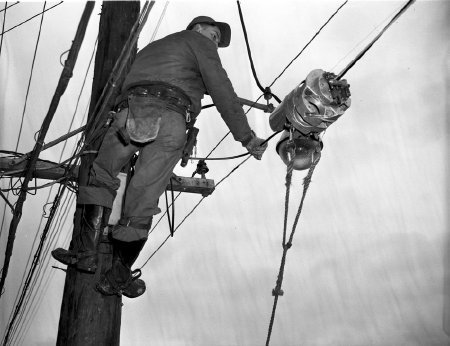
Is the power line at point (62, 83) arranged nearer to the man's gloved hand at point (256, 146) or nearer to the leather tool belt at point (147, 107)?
the leather tool belt at point (147, 107)

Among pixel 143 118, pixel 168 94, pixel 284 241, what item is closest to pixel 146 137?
pixel 143 118

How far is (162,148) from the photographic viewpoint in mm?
3439

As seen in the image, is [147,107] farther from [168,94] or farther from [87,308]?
[87,308]

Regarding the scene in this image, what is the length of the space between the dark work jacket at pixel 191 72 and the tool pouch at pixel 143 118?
0.17m

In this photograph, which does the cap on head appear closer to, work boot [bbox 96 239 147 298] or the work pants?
the work pants

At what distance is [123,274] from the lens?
11.8 ft

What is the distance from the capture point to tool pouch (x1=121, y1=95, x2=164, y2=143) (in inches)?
131

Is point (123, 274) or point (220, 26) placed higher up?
point (220, 26)

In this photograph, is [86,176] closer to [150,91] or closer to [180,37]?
[150,91]

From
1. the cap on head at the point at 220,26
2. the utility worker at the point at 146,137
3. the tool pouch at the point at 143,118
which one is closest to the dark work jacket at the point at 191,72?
the utility worker at the point at 146,137

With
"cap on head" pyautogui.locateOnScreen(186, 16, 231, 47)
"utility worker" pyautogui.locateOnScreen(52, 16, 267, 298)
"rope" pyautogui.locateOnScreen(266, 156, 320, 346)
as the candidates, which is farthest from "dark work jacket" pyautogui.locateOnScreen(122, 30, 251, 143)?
"rope" pyautogui.locateOnScreen(266, 156, 320, 346)

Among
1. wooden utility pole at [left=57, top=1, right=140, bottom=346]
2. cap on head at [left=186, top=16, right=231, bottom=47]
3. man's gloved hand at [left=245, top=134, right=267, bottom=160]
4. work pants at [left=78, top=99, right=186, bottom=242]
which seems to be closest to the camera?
work pants at [left=78, top=99, right=186, bottom=242]

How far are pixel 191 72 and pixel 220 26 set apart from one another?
827 millimetres

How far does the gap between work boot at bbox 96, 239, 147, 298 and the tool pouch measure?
791 millimetres
